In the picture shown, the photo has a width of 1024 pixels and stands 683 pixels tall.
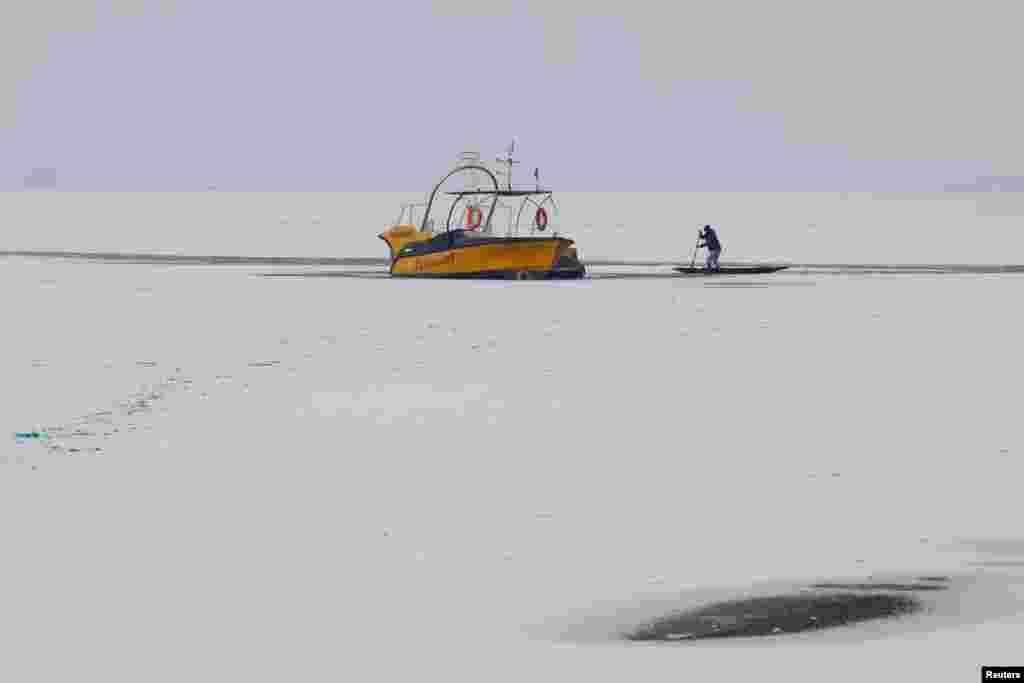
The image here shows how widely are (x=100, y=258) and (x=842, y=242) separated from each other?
47.6 m

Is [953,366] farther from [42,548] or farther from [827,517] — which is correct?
[42,548]

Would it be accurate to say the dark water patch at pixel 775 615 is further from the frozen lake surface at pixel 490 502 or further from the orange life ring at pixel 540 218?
the orange life ring at pixel 540 218

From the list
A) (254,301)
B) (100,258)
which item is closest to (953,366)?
(254,301)

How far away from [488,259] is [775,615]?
5001 centimetres

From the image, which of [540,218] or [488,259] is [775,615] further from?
[488,259]

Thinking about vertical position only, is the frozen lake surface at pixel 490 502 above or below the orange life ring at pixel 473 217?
below

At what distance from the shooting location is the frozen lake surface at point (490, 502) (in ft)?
35.3

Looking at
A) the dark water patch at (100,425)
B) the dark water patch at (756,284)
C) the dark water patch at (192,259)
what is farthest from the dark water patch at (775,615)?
the dark water patch at (192,259)

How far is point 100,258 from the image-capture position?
76312 millimetres

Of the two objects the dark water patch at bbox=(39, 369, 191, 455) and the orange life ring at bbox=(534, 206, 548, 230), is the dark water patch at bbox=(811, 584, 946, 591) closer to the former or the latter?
the dark water patch at bbox=(39, 369, 191, 455)

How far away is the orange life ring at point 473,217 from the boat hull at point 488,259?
2820mm

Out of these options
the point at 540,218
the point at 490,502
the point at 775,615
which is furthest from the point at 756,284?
the point at 775,615

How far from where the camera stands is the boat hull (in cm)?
6106

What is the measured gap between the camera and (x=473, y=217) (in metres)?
65.7
